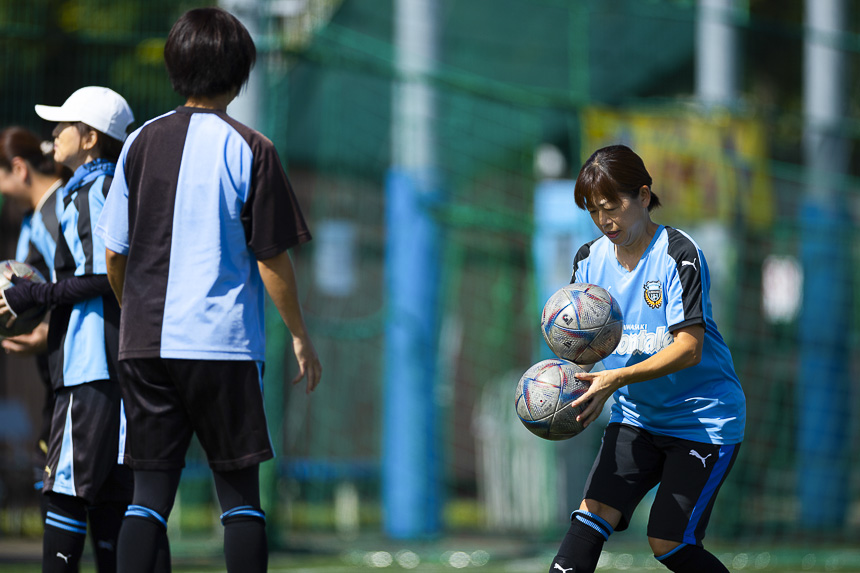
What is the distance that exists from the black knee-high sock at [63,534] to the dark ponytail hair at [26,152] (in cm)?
152

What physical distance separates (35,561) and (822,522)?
6.34 m

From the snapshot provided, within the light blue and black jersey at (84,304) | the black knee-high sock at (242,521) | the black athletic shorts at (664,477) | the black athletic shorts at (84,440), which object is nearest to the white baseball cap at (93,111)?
the light blue and black jersey at (84,304)

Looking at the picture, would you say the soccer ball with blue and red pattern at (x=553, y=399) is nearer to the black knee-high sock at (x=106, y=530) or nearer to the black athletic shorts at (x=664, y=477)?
the black athletic shorts at (x=664, y=477)

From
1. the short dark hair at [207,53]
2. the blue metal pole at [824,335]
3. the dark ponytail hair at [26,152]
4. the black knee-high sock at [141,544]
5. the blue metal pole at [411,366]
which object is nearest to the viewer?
the black knee-high sock at [141,544]

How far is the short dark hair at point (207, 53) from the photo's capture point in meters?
3.69

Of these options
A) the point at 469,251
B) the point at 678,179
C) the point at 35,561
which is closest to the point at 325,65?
the point at 469,251

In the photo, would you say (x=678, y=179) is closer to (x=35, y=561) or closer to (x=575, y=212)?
(x=575, y=212)

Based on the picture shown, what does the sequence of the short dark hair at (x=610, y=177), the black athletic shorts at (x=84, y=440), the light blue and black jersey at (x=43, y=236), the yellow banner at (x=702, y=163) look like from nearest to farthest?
the short dark hair at (x=610, y=177) → the black athletic shorts at (x=84, y=440) → the light blue and black jersey at (x=43, y=236) → the yellow banner at (x=702, y=163)

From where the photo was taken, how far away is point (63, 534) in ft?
14.0

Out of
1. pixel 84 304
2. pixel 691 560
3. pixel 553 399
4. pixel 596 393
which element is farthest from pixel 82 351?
pixel 691 560

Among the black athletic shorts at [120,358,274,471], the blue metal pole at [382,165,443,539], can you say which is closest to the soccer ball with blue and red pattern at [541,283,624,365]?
the black athletic shorts at [120,358,274,471]

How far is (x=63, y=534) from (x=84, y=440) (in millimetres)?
384

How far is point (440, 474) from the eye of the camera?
8492mm

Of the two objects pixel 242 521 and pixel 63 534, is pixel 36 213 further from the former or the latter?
pixel 242 521
